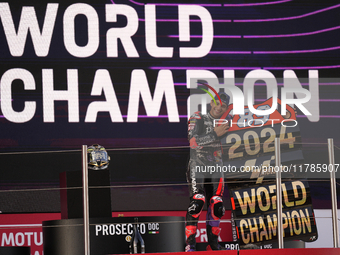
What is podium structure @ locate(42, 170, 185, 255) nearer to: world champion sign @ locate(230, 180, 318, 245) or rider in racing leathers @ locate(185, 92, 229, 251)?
rider in racing leathers @ locate(185, 92, 229, 251)

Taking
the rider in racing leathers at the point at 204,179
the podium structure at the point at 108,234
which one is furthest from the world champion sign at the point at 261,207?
the podium structure at the point at 108,234

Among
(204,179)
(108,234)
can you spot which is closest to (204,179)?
(204,179)

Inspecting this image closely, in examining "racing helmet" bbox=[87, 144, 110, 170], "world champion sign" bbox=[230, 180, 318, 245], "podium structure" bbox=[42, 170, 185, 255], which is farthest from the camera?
"world champion sign" bbox=[230, 180, 318, 245]

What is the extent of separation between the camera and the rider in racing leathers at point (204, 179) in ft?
11.4

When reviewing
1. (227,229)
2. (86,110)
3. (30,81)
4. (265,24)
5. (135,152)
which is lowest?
(227,229)

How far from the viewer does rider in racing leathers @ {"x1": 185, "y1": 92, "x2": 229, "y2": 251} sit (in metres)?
3.49

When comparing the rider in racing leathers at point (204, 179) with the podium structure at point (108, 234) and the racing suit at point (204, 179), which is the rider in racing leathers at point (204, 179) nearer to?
the racing suit at point (204, 179)

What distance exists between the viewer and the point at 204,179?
11.9ft

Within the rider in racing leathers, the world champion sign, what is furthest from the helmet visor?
the world champion sign

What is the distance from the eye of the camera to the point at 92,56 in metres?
4.72

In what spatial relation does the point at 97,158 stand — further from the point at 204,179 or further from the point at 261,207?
the point at 261,207

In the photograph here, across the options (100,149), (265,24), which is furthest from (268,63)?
(100,149)

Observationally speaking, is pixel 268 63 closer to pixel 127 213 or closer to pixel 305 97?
pixel 305 97

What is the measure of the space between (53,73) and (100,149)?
1.48m
